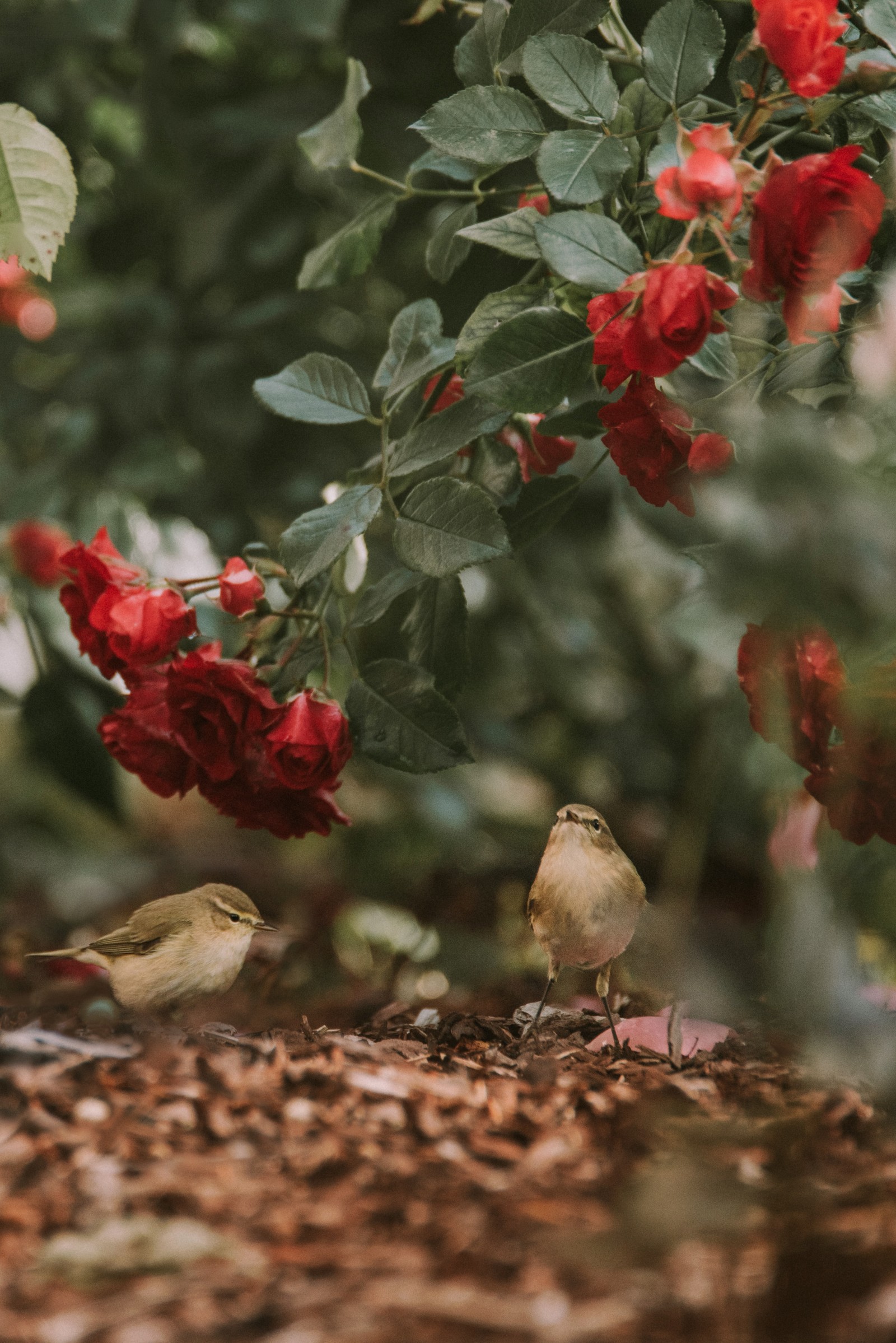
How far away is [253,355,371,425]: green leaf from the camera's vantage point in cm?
92

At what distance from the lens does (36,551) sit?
5.66ft

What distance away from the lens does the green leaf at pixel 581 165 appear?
29.9 inches

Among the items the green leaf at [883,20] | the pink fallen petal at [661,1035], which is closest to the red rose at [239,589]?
the pink fallen petal at [661,1035]

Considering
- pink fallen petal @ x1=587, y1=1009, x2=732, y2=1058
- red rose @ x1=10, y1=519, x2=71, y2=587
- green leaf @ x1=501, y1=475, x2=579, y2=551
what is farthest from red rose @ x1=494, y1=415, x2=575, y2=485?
red rose @ x1=10, y1=519, x2=71, y2=587

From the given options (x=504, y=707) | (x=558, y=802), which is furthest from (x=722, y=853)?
(x=504, y=707)

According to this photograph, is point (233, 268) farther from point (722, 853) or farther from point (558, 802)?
point (722, 853)

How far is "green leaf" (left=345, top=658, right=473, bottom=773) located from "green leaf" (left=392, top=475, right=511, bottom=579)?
0.10 metres

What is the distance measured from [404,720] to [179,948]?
12.0 inches

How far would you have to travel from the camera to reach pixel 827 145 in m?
0.93

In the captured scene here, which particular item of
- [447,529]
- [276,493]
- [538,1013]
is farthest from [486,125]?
[276,493]

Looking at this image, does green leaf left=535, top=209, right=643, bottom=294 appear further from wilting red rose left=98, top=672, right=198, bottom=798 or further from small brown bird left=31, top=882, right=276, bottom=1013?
small brown bird left=31, top=882, right=276, bottom=1013

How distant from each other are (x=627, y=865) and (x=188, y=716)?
1.18 feet

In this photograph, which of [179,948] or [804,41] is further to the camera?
[179,948]

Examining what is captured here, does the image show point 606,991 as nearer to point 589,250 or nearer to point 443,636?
point 443,636
